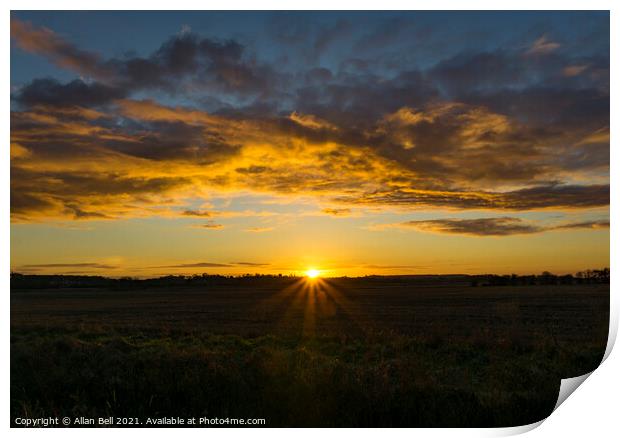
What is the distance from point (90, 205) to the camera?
8156 mm

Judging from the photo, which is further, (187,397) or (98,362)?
(98,362)

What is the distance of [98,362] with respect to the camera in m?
7.03

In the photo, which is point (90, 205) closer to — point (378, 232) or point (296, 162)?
point (296, 162)

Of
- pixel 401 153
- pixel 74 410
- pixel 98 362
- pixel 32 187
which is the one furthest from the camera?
pixel 401 153

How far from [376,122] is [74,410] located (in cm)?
596

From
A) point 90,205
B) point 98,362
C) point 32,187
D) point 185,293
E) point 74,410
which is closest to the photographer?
point 74,410

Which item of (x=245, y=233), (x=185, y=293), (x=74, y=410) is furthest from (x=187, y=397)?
(x=185, y=293)

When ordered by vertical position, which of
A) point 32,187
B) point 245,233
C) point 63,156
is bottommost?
point 245,233

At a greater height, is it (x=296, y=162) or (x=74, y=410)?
(x=296, y=162)

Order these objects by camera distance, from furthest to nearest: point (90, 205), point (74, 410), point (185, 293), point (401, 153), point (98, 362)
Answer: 1. point (185, 293)
2. point (401, 153)
3. point (90, 205)
4. point (98, 362)
5. point (74, 410)

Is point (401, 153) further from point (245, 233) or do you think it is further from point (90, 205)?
point (90, 205)

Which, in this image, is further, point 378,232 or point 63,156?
point 378,232

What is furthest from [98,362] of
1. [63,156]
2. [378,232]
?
[378,232]

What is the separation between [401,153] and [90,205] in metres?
5.20
